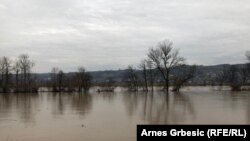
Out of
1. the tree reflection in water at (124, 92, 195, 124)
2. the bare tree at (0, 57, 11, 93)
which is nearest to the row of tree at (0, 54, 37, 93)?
the bare tree at (0, 57, 11, 93)

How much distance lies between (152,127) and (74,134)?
6.84 meters

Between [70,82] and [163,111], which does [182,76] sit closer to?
[70,82]

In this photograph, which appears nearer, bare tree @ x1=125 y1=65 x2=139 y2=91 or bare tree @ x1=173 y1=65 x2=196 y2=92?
bare tree @ x1=173 y1=65 x2=196 y2=92

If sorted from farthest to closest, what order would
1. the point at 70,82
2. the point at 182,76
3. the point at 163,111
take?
the point at 70,82, the point at 182,76, the point at 163,111

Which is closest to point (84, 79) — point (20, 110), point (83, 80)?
point (83, 80)

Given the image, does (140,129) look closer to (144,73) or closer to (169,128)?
(169,128)

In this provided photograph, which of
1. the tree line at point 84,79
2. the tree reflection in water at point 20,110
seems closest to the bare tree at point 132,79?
the tree line at point 84,79

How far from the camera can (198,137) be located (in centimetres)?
780

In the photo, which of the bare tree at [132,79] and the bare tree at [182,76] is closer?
the bare tree at [182,76]

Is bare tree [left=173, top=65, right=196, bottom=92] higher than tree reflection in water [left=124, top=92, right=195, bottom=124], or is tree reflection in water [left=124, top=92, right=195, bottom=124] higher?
bare tree [left=173, top=65, right=196, bottom=92]

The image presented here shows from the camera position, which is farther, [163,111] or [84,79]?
[84,79]

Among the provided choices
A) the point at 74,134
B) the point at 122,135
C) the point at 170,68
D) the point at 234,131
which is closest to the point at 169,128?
the point at 234,131

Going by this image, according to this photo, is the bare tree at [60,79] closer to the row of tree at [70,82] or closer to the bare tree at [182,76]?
the row of tree at [70,82]

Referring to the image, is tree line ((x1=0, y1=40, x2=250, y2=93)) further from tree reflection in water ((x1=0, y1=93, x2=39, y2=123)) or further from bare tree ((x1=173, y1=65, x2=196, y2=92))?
tree reflection in water ((x1=0, y1=93, x2=39, y2=123))
